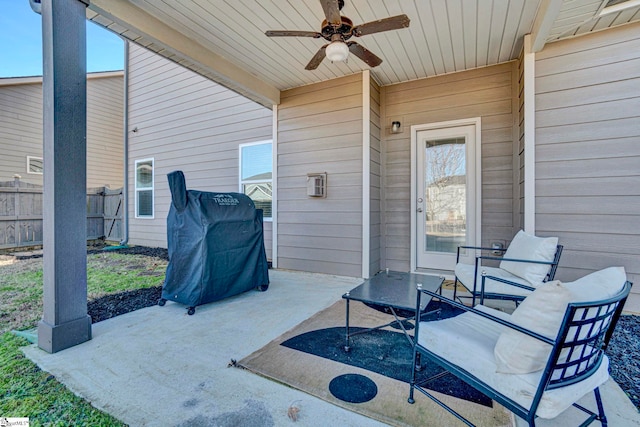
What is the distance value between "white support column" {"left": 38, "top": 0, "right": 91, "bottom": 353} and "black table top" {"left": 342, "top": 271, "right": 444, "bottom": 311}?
2.10 metres

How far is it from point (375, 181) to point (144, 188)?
6.15 m

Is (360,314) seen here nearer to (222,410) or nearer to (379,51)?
(222,410)

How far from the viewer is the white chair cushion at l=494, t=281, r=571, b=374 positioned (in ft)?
3.64

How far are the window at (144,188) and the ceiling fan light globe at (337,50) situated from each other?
251 inches

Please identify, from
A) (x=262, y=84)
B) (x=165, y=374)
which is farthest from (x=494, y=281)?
(x=262, y=84)

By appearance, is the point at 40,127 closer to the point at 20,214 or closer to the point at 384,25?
the point at 20,214

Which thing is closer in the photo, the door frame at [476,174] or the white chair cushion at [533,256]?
the white chair cushion at [533,256]

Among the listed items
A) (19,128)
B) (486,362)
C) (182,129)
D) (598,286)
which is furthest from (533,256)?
(19,128)

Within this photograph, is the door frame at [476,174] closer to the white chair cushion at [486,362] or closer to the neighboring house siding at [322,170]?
the neighboring house siding at [322,170]

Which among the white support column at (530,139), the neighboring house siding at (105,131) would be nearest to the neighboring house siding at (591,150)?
the white support column at (530,139)

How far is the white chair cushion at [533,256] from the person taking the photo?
2.53 metres

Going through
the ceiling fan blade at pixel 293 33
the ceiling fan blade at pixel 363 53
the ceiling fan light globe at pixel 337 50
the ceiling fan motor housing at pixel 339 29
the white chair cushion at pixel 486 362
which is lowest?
the white chair cushion at pixel 486 362

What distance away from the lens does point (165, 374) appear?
1937 mm

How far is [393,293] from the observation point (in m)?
2.36
